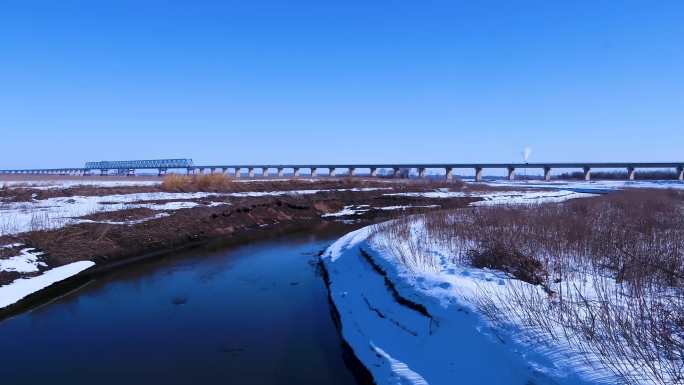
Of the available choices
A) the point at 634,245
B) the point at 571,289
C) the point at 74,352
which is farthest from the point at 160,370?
the point at 634,245

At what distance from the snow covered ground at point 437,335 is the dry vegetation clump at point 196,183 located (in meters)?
31.3

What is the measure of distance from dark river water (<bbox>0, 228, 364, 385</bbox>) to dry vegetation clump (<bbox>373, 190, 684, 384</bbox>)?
3.28 m

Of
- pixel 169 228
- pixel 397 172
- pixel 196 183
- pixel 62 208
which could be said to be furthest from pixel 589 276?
pixel 397 172

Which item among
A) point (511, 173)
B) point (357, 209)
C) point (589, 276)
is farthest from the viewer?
point (511, 173)

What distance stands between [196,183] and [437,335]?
38.6m

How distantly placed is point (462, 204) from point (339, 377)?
30.7 m

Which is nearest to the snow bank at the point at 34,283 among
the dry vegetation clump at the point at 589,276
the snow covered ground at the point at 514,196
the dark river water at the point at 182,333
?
the dark river water at the point at 182,333

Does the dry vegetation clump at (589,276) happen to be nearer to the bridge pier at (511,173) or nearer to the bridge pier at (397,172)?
the bridge pier at (511,173)

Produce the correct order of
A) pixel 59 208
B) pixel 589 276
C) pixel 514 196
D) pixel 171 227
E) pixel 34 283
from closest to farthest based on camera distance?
pixel 589 276 → pixel 34 283 → pixel 171 227 → pixel 59 208 → pixel 514 196

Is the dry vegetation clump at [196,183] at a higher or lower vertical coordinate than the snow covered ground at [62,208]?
higher

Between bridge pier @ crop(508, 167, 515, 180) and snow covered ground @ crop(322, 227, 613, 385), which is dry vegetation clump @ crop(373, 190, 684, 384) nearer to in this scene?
snow covered ground @ crop(322, 227, 613, 385)

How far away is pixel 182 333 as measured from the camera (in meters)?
9.75

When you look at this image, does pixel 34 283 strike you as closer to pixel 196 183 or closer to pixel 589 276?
pixel 589 276

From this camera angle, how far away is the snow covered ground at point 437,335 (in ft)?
18.4
